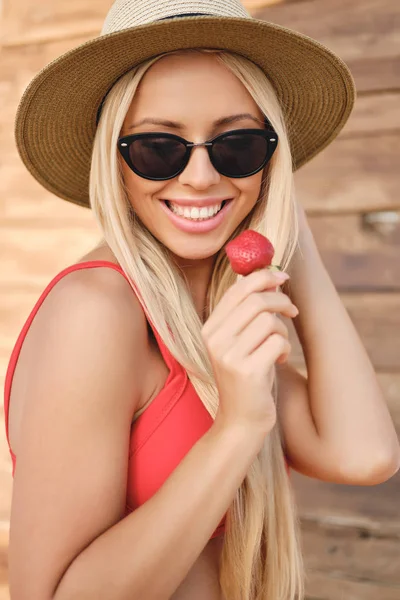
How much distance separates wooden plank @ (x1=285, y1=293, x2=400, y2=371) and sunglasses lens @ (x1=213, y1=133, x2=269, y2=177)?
1.17 metres

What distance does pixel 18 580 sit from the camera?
1184 millimetres

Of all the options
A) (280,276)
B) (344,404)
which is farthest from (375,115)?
(280,276)

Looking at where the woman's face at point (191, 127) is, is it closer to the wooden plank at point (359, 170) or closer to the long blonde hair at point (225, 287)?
the long blonde hair at point (225, 287)

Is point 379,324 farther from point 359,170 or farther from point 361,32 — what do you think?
point 361,32

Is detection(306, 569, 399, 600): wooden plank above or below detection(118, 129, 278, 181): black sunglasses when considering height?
below

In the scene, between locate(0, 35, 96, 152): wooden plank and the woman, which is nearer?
the woman

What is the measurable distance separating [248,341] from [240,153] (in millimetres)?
496

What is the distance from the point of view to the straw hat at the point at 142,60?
1.38 metres

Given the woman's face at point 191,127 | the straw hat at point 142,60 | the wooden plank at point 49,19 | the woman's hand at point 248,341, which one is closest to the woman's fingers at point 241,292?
the woman's hand at point 248,341

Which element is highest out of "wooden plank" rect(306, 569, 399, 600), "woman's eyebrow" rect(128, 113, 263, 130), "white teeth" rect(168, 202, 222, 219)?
"woman's eyebrow" rect(128, 113, 263, 130)

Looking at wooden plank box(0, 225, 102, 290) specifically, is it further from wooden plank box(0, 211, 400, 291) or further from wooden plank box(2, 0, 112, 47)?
wooden plank box(2, 0, 112, 47)

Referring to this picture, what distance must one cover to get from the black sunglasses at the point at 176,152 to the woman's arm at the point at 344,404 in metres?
0.48

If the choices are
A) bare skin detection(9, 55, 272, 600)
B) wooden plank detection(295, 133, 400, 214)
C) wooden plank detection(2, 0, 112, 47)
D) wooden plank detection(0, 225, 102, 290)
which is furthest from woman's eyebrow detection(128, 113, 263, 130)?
wooden plank detection(2, 0, 112, 47)

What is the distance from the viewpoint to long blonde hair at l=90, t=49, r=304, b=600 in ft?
4.66
